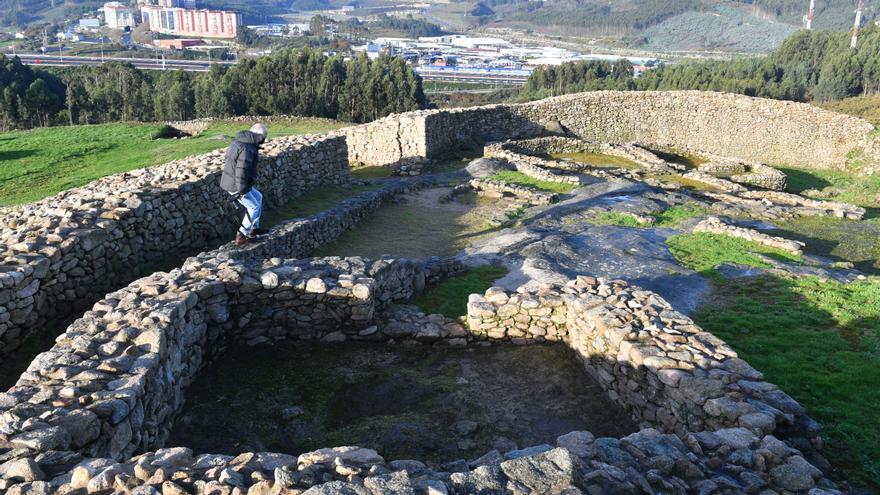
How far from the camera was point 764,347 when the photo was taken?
9.93 m

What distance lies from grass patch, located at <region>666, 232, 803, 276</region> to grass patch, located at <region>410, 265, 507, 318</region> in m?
4.60

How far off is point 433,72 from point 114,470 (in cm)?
17399

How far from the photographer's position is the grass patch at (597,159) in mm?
30203

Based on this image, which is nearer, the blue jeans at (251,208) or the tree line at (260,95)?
the blue jeans at (251,208)

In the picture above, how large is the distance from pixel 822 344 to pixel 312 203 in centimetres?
1267

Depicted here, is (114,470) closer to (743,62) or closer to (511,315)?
(511,315)

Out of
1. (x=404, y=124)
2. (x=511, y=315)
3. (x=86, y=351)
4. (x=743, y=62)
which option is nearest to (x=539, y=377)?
(x=511, y=315)

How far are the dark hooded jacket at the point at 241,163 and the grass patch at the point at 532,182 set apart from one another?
12117mm

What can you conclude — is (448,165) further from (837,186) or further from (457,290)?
(837,186)

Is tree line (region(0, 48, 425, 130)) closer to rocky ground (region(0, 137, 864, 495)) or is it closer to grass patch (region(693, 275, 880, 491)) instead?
rocky ground (region(0, 137, 864, 495))

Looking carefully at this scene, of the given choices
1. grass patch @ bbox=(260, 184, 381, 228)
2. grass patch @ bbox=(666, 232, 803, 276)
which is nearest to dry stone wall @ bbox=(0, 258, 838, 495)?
grass patch @ bbox=(666, 232, 803, 276)

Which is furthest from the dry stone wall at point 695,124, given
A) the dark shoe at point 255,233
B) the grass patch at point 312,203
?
the dark shoe at point 255,233

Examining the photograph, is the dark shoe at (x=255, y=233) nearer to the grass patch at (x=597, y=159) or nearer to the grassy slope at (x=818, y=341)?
the grassy slope at (x=818, y=341)

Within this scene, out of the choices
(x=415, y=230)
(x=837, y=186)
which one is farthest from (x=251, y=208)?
(x=837, y=186)
